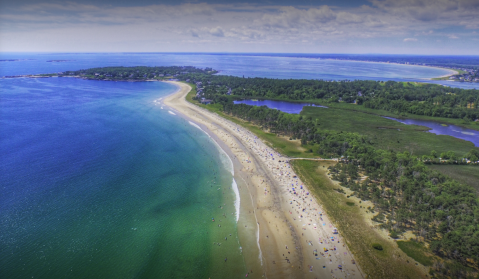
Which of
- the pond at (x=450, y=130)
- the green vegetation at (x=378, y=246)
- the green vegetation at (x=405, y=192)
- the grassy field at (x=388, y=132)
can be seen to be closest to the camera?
the green vegetation at (x=405, y=192)

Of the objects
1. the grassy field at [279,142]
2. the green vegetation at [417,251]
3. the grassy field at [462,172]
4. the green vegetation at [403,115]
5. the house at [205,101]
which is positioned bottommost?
the green vegetation at [417,251]

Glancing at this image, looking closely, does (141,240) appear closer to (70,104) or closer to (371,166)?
(371,166)

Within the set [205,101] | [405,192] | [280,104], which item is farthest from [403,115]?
[205,101]

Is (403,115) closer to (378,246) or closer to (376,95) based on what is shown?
(376,95)

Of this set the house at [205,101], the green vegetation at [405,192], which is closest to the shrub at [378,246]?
the green vegetation at [405,192]

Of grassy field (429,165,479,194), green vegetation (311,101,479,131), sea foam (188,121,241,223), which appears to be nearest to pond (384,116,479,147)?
green vegetation (311,101,479,131)

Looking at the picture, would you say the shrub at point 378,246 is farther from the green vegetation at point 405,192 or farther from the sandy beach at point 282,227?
the sandy beach at point 282,227

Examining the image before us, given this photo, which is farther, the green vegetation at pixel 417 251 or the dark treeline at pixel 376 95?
the dark treeline at pixel 376 95
